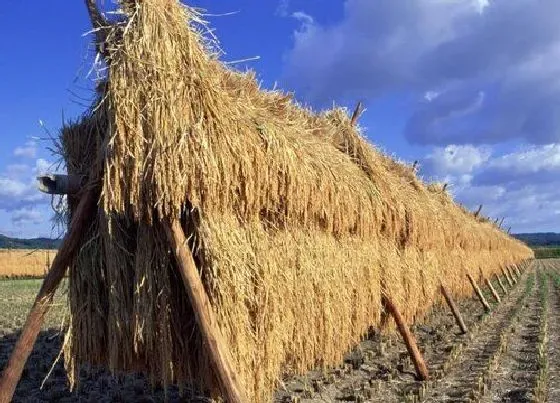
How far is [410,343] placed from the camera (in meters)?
9.70

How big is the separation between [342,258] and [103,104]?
164 inches

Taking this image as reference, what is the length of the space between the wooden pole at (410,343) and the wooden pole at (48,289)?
591 cm

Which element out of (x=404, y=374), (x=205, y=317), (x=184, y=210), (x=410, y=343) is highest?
(x=184, y=210)

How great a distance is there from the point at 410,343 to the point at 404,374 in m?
0.63

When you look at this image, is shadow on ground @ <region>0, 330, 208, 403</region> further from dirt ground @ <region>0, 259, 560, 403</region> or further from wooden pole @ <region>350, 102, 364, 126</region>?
wooden pole @ <region>350, 102, 364, 126</region>

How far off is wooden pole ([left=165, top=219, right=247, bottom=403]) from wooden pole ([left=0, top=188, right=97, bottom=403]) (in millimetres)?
880

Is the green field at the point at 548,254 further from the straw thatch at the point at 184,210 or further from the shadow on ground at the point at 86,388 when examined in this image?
the straw thatch at the point at 184,210

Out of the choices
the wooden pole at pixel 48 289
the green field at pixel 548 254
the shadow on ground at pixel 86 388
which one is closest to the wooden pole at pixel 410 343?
the shadow on ground at pixel 86 388

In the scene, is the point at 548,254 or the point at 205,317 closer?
the point at 205,317

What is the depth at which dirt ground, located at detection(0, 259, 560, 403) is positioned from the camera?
8223 millimetres

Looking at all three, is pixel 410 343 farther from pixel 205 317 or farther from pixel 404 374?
pixel 205 317

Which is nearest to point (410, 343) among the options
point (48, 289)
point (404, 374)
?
point (404, 374)

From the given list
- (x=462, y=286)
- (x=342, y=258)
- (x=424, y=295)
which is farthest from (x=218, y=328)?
(x=462, y=286)

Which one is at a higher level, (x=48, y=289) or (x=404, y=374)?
(x=48, y=289)
